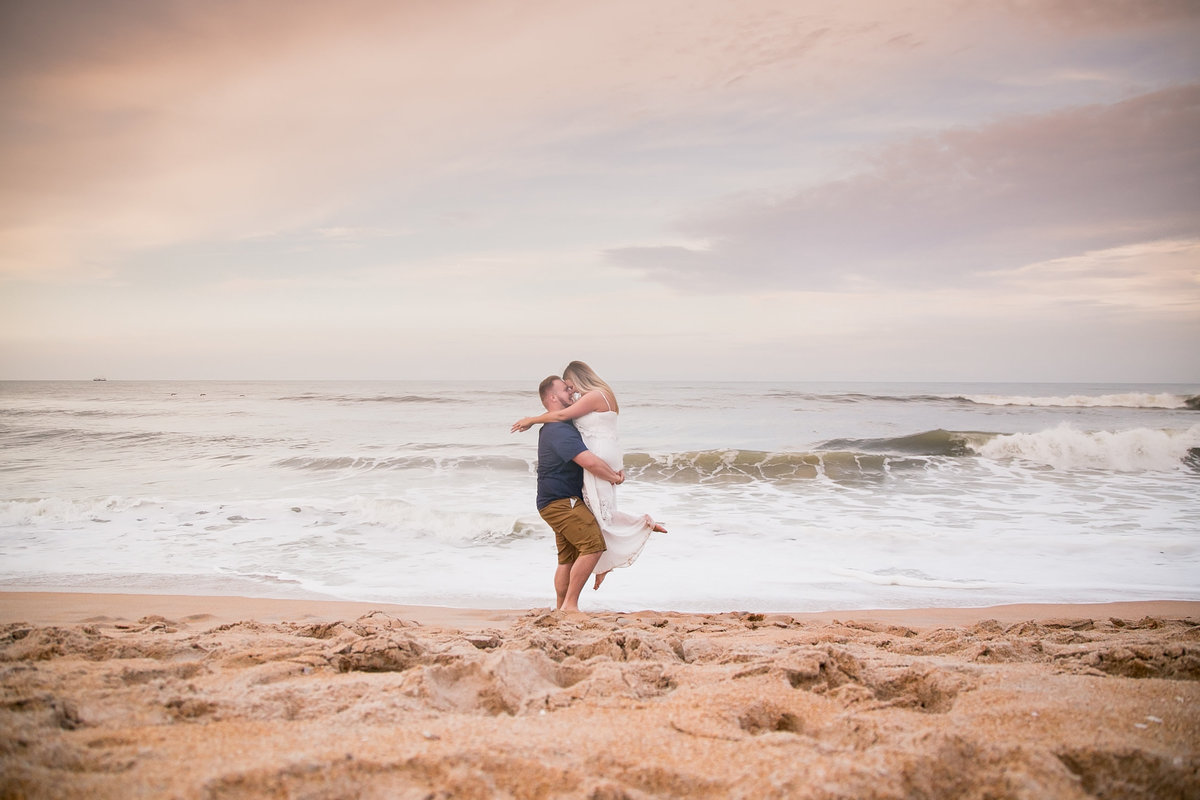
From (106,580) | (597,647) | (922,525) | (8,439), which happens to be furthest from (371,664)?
(8,439)

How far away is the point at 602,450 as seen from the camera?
16.2ft

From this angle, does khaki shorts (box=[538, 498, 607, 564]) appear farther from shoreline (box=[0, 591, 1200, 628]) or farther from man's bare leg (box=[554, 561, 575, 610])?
shoreline (box=[0, 591, 1200, 628])

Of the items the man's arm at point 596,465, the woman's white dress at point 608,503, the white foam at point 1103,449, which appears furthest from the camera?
the white foam at point 1103,449

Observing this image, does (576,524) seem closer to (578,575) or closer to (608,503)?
(608,503)

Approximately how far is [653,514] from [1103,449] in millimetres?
12709

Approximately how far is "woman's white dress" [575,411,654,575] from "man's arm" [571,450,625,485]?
0.17 feet

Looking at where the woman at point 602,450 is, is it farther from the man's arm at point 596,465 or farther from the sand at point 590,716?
the sand at point 590,716

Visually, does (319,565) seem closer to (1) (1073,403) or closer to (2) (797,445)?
(2) (797,445)

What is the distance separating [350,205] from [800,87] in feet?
38.4

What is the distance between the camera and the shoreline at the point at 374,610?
511cm

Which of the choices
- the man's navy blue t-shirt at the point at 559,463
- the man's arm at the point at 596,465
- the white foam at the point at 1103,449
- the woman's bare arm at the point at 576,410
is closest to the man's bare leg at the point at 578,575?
the man's navy blue t-shirt at the point at 559,463

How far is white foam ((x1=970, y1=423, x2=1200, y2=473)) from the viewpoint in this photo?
49.3 ft

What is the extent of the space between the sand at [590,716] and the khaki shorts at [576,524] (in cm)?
123

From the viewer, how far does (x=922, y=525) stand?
30.6ft
